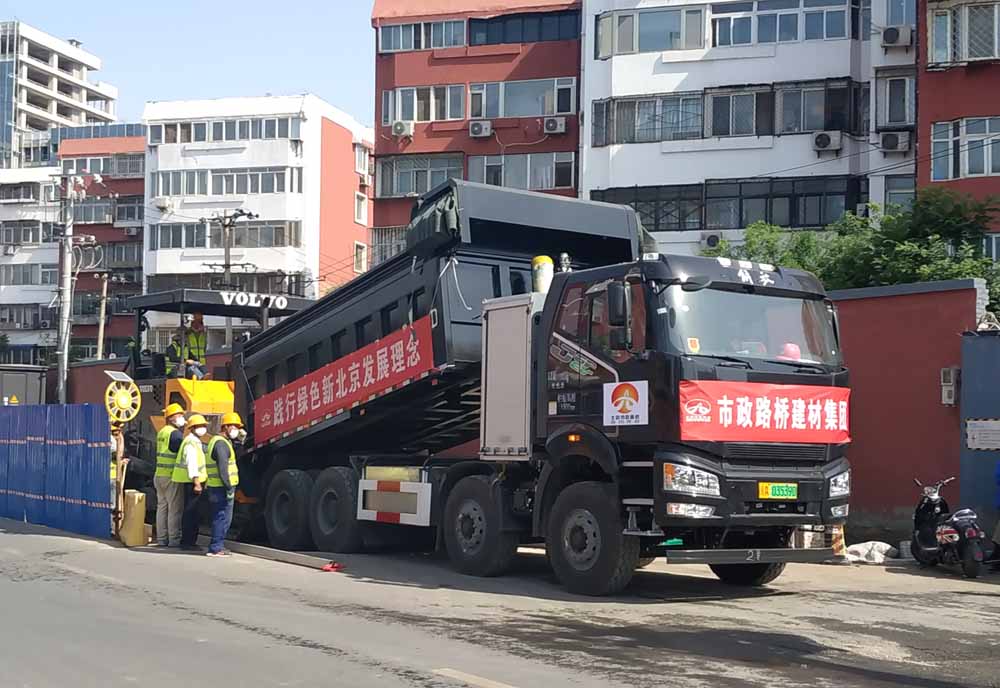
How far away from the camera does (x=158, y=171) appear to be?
6072 cm

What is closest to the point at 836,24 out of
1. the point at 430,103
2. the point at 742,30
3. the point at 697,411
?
the point at 742,30

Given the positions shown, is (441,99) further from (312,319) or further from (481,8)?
(312,319)

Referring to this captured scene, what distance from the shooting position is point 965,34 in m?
32.1

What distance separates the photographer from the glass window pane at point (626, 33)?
1521 inches

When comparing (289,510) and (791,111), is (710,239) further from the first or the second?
(289,510)

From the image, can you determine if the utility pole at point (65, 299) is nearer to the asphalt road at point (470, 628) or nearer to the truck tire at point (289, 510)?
the truck tire at point (289, 510)

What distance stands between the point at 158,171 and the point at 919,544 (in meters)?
52.2

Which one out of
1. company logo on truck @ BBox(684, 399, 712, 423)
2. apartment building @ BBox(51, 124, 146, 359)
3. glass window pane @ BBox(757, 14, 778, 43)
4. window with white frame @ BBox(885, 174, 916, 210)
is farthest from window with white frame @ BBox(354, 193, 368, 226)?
company logo on truck @ BBox(684, 399, 712, 423)

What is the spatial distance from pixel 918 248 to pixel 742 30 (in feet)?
52.6

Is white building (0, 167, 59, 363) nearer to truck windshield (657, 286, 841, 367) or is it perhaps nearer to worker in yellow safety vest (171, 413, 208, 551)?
worker in yellow safety vest (171, 413, 208, 551)

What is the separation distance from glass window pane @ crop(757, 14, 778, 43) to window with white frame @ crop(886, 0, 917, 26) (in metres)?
3.18

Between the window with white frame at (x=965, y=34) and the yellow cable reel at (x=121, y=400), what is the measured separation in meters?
23.3

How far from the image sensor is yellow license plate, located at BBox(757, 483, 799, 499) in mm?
10930

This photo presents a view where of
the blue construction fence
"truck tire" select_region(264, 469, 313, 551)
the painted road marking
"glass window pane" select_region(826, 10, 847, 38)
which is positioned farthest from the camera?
"glass window pane" select_region(826, 10, 847, 38)
